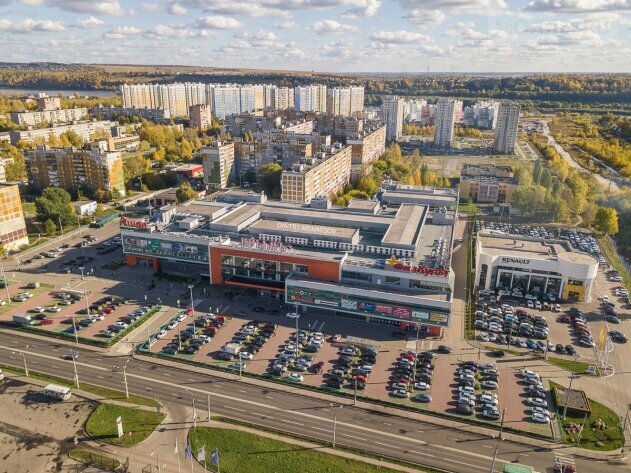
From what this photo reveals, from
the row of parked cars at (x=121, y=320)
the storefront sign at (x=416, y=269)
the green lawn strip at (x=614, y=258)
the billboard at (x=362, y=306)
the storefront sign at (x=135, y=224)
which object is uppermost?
the storefront sign at (x=135, y=224)

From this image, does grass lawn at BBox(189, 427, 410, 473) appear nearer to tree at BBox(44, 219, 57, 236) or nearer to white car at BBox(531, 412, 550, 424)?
white car at BBox(531, 412, 550, 424)

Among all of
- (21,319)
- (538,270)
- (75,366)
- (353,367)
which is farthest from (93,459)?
(538,270)

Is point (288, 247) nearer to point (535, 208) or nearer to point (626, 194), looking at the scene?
point (535, 208)

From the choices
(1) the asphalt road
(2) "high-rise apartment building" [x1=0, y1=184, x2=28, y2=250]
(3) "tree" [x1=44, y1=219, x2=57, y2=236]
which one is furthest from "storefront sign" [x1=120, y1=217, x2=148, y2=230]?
(1) the asphalt road

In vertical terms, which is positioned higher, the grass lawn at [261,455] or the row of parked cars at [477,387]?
the row of parked cars at [477,387]

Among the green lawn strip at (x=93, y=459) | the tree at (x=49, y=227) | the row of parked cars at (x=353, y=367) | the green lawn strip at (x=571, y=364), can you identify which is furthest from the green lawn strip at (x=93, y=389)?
the tree at (x=49, y=227)

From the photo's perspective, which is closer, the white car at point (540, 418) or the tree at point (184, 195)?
the white car at point (540, 418)

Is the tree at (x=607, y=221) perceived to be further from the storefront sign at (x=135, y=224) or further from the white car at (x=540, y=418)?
the storefront sign at (x=135, y=224)
